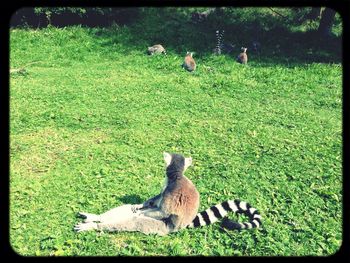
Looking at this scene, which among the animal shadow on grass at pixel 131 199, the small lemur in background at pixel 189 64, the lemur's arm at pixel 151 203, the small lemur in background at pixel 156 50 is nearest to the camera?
the lemur's arm at pixel 151 203

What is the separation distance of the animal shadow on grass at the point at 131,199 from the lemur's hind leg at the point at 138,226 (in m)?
0.76

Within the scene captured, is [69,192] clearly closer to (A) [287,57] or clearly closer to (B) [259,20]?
(A) [287,57]

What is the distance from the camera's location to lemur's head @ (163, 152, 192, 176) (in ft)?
18.3

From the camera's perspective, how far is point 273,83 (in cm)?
1191

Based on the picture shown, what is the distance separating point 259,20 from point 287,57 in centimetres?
384

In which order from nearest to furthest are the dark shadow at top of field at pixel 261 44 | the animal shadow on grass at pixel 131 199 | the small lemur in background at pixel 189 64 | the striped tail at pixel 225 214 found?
1. the striped tail at pixel 225 214
2. the animal shadow on grass at pixel 131 199
3. the small lemur in background at pixel 189 64
4. the dark shadow at top of field at pixel 261 44

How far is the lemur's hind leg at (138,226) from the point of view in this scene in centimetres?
516

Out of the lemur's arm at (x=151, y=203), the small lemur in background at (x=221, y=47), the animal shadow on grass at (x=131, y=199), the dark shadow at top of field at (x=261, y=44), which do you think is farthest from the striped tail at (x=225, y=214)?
the small lemur in background at (x=221, y=47)

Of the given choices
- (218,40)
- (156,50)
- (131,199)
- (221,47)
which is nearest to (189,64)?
(156,50)

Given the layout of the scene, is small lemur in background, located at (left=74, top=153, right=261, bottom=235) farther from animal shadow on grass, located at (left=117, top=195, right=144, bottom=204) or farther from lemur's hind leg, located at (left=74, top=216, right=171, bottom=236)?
animal shadow on grass, located at (left=117, top=195, right=144, bottom=204)

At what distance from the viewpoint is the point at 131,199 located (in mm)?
6055

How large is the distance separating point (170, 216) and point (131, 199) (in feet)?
3.56

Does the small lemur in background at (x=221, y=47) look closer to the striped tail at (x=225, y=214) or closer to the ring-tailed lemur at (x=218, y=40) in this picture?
the ring-tailed lemur at (x=218, y=40)
